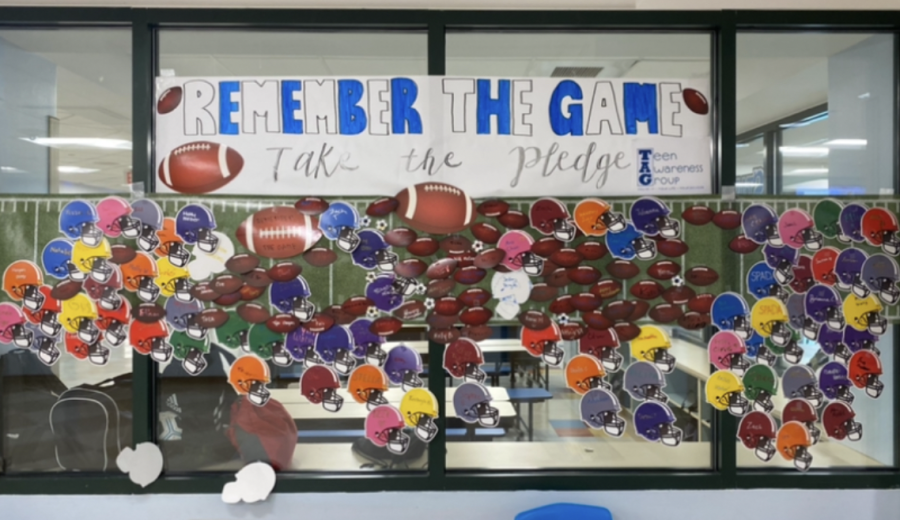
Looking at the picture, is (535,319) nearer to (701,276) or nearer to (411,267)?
(411,267)

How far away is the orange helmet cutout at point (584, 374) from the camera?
2.08m

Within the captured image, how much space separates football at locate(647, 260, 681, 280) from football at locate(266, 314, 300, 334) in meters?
1.39

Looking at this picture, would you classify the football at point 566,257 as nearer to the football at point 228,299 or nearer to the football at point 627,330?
the football at point 627,330

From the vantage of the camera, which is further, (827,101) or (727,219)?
(827,101)

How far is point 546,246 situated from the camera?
2.05 meters

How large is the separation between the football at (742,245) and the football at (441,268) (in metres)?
1.09

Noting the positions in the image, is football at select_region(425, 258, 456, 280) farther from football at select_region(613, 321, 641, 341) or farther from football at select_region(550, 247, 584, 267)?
football at select_region(613, 321, 641, 341)

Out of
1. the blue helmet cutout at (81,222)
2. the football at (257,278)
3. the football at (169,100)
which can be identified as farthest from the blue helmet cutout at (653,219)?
the blue helmet cutout at (81,222)

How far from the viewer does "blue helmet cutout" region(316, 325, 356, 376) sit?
81.0 inches

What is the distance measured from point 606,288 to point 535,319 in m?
0.30

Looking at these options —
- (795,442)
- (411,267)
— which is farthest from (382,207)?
(795,442)

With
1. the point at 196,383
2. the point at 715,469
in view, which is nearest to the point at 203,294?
the point at 196,383

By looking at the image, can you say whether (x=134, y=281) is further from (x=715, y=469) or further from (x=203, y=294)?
(x=715, y=469)

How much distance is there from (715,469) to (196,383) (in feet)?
6.86
